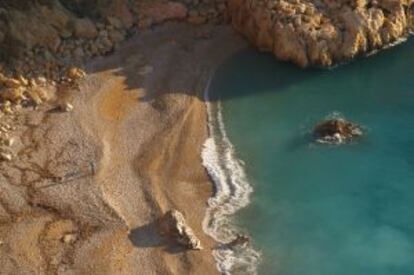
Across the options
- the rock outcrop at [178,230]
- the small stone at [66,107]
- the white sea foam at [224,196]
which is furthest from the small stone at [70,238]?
the small stone at [66,107]

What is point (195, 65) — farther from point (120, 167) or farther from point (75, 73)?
point (120, 167)

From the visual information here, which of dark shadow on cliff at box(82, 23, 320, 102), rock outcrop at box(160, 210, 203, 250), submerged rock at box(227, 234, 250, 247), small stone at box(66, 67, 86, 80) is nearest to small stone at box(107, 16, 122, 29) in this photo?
dark shadow on cliff at box(82, 23, 320, 102)

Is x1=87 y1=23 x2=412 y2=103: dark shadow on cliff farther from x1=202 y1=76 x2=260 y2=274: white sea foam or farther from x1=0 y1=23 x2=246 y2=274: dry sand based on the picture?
x1=202 y1=76 x2=260 y2=274: white sea foam

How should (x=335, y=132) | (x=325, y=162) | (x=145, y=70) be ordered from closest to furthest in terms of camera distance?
(x=325, y=162) → (x=335, y=132) → (x=145, y=70)

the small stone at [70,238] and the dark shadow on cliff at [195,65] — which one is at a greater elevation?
the dark shadow on cliff at [195,65]

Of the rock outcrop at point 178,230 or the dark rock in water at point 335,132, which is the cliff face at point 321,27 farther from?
the rock outcrop at point 178,230

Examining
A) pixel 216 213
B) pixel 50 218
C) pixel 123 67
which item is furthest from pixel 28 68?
pixel 216 213

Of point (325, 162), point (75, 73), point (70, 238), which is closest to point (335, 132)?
point (325, 162)

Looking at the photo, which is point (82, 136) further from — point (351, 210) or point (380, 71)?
point (380, 71)
